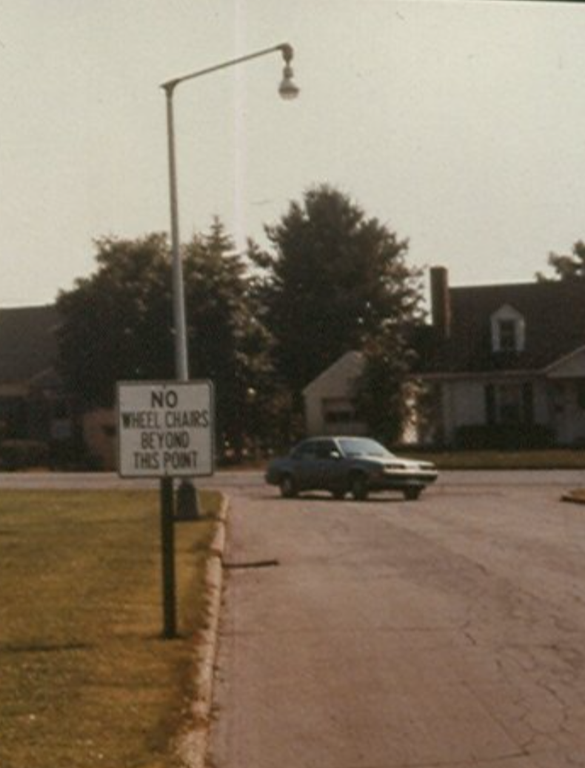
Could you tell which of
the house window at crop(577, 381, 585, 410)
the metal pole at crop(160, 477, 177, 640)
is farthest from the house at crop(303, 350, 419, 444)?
the metal pole at crop(160, 477, 177, 640)

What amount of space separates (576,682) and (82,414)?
6671cm

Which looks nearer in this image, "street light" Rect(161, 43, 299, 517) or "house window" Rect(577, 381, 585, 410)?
"street light" Rect(161, 43, 299, 517)

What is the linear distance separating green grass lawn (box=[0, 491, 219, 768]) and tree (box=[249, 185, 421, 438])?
7030 cm

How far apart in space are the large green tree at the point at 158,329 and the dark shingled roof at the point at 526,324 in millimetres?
7665

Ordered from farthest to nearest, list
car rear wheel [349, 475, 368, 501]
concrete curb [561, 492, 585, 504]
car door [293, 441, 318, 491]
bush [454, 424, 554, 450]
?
bush [454, 424, 554, 450] < car door [293, 441, 318, 491] < car rear wheel [349, 475, 368, 501] < concrete curb [561, 492, 585, 504]

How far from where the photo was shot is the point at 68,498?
123 feet

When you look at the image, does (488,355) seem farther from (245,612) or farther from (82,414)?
(245,612)

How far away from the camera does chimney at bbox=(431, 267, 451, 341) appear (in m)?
66.5

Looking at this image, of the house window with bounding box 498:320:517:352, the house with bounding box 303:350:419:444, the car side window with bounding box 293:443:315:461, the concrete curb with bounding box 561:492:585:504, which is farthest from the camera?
the house with bounding box 303:350:419:444

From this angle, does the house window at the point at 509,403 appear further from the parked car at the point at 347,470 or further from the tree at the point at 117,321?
the parked car at the point at 347,470

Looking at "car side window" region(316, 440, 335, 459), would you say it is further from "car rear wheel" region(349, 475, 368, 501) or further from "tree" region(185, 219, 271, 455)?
"tree" region(185, 219, 271, 455)

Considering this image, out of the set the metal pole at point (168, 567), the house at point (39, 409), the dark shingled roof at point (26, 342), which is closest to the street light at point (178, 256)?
the metal pole at point (168, 567)

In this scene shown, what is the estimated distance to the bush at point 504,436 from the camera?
200 ft

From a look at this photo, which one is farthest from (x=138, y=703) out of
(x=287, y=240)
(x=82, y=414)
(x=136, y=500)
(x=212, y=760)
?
(x=287, y=240)
